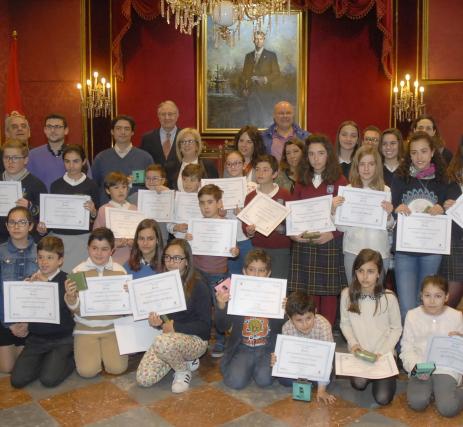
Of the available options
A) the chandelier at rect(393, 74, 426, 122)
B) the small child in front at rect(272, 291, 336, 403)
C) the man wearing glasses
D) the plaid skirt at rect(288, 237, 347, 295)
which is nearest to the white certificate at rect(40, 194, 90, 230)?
the man wearing glasses

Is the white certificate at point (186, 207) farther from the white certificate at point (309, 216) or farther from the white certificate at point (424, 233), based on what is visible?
the white certificate at point (424, 233)

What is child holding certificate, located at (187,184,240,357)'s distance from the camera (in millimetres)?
4883

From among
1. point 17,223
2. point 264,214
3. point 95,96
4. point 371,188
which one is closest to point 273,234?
point 264,214

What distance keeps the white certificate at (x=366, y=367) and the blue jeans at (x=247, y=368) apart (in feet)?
1.87

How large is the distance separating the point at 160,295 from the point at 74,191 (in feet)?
5.22

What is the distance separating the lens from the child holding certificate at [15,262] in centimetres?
454

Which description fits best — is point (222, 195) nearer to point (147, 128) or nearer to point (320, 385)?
point (320, 385)

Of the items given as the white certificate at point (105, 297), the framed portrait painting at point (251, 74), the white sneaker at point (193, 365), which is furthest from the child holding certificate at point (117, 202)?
the framed portrait painting at point (251, 74)

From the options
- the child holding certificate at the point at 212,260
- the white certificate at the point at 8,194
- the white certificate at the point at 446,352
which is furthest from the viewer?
the white certificate at the point at 8,194

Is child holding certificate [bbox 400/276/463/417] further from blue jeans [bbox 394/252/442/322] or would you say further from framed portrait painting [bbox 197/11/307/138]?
framed portrait painting [bbox 197/11/307/138]

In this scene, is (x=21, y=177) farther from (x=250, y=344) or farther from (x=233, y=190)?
(x=250, y=344)

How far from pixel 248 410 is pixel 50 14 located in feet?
25.6

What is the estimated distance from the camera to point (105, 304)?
4363mm

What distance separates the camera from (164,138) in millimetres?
6297
